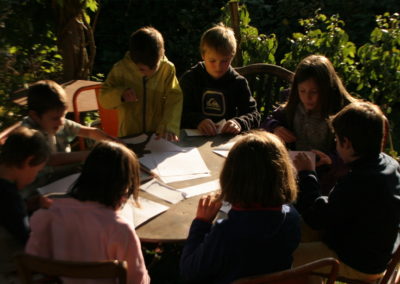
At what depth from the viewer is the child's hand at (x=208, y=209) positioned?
6.75 feet

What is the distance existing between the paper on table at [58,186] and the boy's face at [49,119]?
0.34 metres

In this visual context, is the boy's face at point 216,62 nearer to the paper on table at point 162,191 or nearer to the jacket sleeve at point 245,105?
the jacket sleeve at point 245,105

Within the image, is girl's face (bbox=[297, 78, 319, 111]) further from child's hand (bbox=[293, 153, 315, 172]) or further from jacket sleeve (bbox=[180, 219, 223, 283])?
jacket sleeve (bbox=[180, 219, 223, 283])

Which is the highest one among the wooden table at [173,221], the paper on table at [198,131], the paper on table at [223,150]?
the paper on table at [198,131]

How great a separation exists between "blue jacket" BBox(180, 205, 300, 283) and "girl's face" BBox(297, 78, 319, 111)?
132 cm

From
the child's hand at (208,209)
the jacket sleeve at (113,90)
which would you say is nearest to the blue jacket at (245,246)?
the child's hand at (208,209)

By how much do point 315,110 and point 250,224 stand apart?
5.07 feet

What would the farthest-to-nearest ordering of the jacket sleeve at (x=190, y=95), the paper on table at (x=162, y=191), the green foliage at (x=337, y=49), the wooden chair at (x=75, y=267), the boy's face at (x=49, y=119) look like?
the green foliage at (x=337, y=49), the jacket sleeve at (x=190, y=95), the boy's face at (x=49, y=119), the paper on table at (x=162, y=191), the wooden chair at (x=75, y=267)

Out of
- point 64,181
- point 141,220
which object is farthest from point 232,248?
point 64,181

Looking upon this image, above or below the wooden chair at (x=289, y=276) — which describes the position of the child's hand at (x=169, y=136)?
below

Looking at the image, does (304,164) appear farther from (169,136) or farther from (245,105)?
A: (245,105)

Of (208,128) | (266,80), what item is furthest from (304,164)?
(266,80)

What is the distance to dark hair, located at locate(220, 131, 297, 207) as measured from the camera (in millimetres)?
1889

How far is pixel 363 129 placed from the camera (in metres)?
2.31
